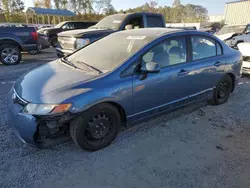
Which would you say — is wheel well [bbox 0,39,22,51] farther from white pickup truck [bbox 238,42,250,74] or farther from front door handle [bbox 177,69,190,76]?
white pickup truck [bbox 238,42,250,74]

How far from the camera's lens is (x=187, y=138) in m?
3.32

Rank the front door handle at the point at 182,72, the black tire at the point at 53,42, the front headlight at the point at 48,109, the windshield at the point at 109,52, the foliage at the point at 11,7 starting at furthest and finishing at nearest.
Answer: the foliage at the point at 11,7
the black tire at the point at 53,42
the front door handle at the point at 182,72
the windshield at the point at 109,52
the front headlight at the point at 48,109

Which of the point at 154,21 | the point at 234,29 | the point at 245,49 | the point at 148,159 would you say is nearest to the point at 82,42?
the point at 154,21

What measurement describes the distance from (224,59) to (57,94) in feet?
10.6

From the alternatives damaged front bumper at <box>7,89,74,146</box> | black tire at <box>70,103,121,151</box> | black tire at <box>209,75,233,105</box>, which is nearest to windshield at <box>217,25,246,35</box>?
black tire at <box>209,75,233,105</box>

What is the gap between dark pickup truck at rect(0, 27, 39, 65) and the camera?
8266 millimetres

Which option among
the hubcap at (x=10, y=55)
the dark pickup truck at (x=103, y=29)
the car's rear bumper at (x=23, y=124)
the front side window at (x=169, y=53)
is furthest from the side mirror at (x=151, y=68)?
the hubcap at (x=10, y=55)

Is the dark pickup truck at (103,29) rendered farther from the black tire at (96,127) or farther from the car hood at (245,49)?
the black tire at (96,127)

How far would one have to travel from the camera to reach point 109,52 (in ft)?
11.5

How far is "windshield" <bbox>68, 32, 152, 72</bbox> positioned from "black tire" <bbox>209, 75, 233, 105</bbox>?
75.6 inches

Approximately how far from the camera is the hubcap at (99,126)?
2850 mm

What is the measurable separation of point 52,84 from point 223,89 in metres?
3.38

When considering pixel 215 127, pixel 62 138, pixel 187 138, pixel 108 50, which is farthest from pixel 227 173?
pixel 108 50

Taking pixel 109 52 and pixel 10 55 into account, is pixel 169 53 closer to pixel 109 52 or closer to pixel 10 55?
pixel 109 52
